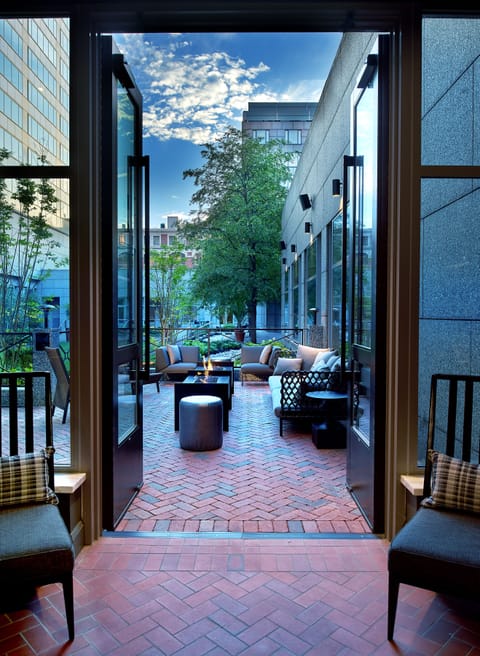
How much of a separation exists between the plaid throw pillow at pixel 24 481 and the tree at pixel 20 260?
0.95 meters

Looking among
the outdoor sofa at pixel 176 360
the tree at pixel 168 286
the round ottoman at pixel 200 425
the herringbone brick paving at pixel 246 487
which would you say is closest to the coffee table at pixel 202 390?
the herringbone brick paving at pixel 246 487

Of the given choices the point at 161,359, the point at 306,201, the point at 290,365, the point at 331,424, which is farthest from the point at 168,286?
the point at 331,424

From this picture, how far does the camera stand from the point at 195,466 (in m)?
4.12

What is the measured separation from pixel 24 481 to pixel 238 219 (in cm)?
1455

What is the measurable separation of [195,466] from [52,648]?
7.80ft

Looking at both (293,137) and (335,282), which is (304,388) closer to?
(335,282)

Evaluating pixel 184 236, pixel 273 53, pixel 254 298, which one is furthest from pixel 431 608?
pixel 184 236

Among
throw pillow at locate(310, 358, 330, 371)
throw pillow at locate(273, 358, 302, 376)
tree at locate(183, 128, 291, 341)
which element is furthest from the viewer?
tree at locate(183, 128, 291, 341)

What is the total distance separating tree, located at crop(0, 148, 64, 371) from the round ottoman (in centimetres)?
200

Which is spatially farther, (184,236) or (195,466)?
(184,236)

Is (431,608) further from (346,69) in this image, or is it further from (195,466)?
(346,69)

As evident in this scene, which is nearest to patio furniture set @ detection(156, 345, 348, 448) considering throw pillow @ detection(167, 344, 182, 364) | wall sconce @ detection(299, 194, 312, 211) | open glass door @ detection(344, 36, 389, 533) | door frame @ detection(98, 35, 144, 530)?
open glass door @ detection(344, 36, 389, 533)

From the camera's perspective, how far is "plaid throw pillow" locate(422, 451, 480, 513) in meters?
2.01

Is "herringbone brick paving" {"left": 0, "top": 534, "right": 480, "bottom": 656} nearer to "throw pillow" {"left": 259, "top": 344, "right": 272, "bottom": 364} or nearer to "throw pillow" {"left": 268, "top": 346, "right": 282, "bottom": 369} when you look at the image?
"throw pillow" {"left": 268, "top": 346, "right": 282, "bottom": 369}
